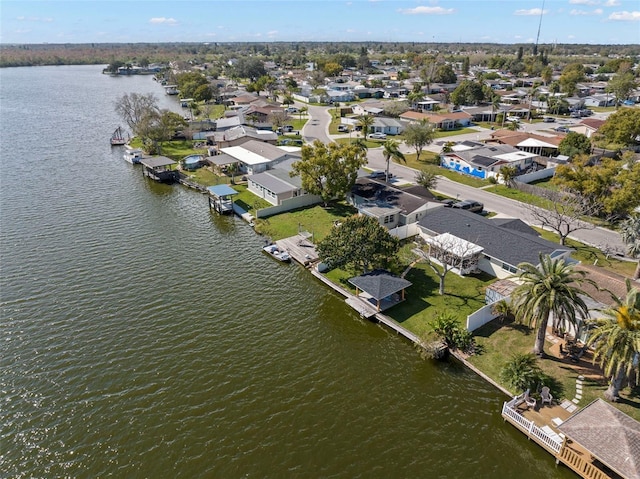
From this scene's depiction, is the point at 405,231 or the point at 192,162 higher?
the point at 192,162

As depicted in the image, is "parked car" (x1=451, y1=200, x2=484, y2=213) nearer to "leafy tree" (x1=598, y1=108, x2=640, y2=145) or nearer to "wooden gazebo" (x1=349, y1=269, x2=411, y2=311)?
"wooden gazebo" (x1=349, y1=269, x2=411, y2=311)

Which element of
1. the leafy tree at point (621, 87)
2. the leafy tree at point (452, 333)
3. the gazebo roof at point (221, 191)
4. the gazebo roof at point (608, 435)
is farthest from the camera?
the leafy tree at point (621, 87)

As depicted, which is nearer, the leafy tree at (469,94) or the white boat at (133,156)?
the white boat at (133,156)

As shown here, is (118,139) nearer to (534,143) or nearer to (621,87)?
(534,143)

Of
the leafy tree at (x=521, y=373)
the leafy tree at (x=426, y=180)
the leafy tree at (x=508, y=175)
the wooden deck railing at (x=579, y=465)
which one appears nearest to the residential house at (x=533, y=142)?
the leafy tree at (x=508, y=175)

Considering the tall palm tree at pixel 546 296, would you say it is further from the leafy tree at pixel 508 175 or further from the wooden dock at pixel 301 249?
the leafy tree at pixel 508 175

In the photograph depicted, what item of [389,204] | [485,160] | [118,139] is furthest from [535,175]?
[118,139]

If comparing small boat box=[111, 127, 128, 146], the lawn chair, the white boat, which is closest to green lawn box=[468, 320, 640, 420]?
the lawn chair
